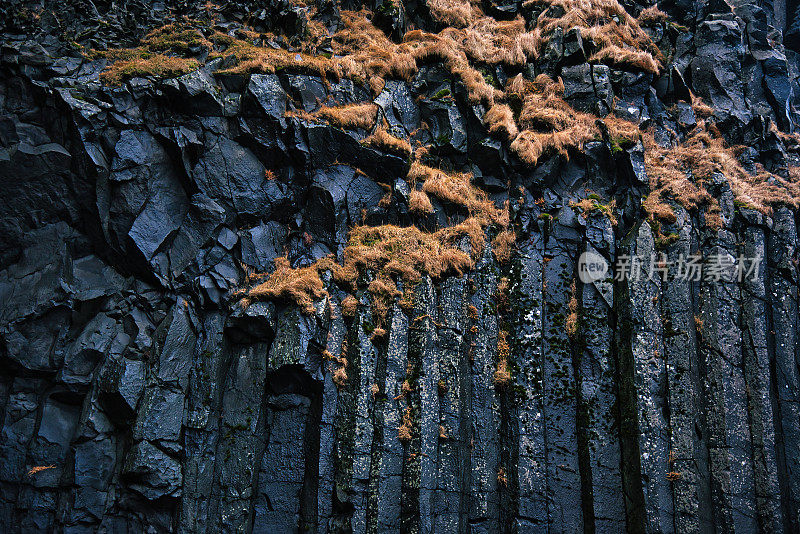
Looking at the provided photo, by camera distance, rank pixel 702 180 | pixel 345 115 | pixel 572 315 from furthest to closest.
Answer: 1. pixel 702 180
2. pixel 345 115
3. pixel 572 315

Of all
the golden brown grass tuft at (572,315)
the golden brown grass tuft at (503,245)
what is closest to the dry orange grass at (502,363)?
the golden brown grass tuft at (572,315)

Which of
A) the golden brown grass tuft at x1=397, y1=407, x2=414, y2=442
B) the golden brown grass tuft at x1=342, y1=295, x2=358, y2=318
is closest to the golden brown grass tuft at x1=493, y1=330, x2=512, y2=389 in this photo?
the golden brown grass tuft at x1=397, y1=407, x2=414, y2=442

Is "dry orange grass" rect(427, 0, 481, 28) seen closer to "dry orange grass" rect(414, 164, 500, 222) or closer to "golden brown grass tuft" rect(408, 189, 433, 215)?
"dry orange grass" rect(414, 164, 500, 222)

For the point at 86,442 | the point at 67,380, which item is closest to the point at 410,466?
the point at 86,442

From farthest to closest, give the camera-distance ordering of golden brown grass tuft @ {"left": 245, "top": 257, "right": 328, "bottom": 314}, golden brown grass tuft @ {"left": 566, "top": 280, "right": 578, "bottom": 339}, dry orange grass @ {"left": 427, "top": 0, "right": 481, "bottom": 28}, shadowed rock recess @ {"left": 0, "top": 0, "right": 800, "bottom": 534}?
dry orange grass @ {"left": 427, "top": 0, "right": 481, "bottom": 28}, golden brown grass tuft @ {"left": 566, "top": 280, "right": 578, "bottom": 339}, golden brown grass tuft @ {"left": 245, "top": 257, "right": 328, "bottom": 314}, shadowed rock recess @ {"left": 0, "top": 0, "right": 800, "bottom": 534}

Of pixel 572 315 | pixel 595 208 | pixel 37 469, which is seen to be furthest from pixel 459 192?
pixel 37 469

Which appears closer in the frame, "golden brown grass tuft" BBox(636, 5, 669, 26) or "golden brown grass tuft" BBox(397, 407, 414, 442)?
"golden brown grass tuft" BBox(397, 407, 414, 442)

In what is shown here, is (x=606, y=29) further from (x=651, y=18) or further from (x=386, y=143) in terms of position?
(x=386, y=143)

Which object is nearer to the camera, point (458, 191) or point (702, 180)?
point (458, 191)

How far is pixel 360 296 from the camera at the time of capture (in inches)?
533

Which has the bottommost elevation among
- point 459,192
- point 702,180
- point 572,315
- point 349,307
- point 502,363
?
point 502,363

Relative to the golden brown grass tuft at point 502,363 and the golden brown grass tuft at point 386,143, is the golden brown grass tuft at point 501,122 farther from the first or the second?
the golden brown grass tuft at point 502,363

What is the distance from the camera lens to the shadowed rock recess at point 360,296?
1162cm

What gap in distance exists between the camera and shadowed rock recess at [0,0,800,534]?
11625 mm
